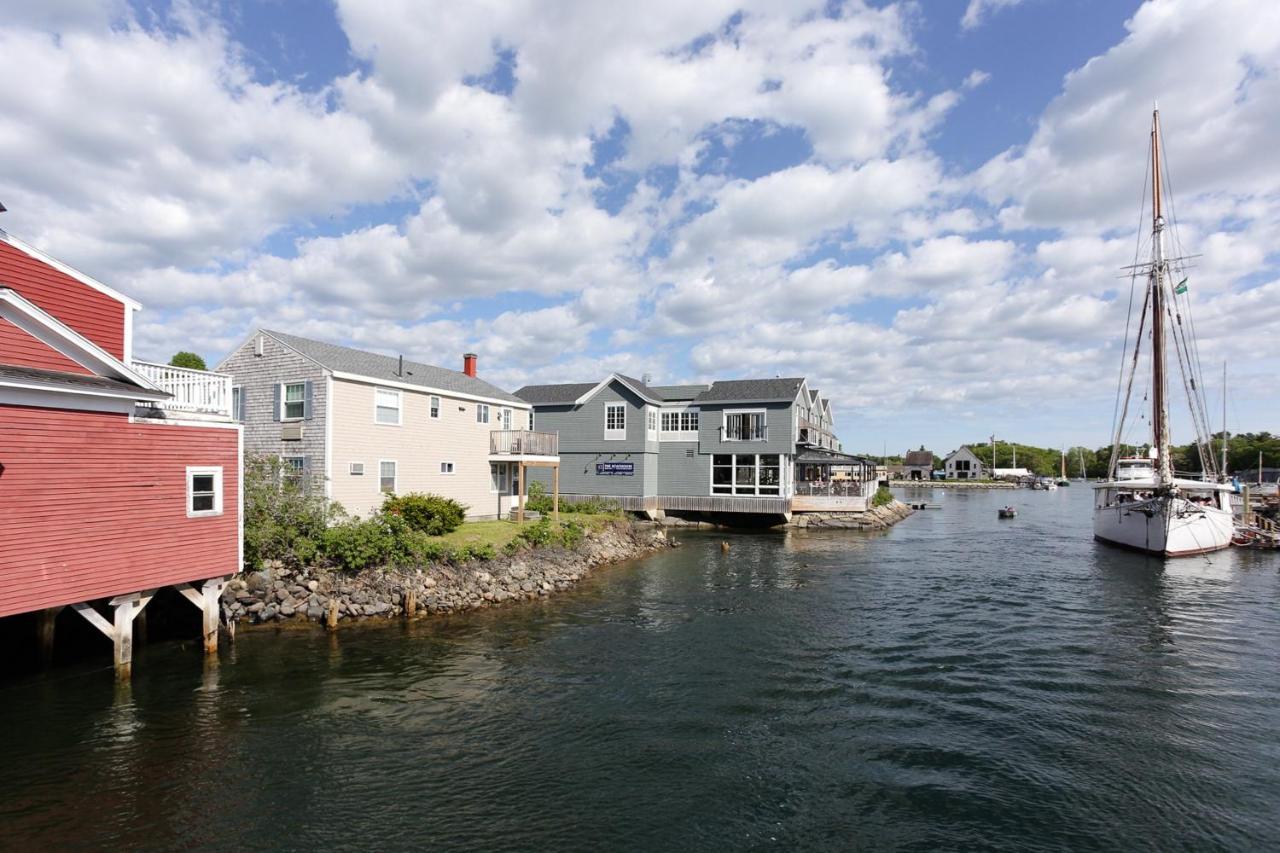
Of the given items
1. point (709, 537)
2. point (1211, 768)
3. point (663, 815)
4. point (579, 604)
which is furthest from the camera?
point (709, 537)

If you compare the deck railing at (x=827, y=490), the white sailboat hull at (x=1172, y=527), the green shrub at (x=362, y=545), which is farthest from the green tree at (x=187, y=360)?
the white sailboat hull at (x=1172, y=527)

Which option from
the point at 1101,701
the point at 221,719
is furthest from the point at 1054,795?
the point at 221,719

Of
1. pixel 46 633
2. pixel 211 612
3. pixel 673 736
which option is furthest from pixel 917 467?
pixel 46 633

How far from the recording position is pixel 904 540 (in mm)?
40938

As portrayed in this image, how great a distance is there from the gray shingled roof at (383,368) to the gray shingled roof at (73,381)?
1066cm

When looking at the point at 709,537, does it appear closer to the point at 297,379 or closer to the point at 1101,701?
the point at 297,379

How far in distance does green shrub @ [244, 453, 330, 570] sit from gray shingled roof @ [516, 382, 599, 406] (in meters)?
24.8

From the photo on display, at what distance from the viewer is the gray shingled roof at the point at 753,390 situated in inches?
1705

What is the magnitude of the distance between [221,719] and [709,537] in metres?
31.2

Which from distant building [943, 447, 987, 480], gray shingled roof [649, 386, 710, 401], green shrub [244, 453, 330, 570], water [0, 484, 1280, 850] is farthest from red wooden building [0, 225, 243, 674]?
distant building [943, 447, 987, 480]

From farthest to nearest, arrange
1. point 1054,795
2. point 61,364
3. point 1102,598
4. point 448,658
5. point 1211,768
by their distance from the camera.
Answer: point 1102,598, point 448,658, point 61,364, point 1211,768, point 1054,795

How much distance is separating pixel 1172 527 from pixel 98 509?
43681 mm

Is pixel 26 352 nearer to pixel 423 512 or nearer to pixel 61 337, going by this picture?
pixel 61 337

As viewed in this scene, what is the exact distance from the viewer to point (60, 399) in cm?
1272
